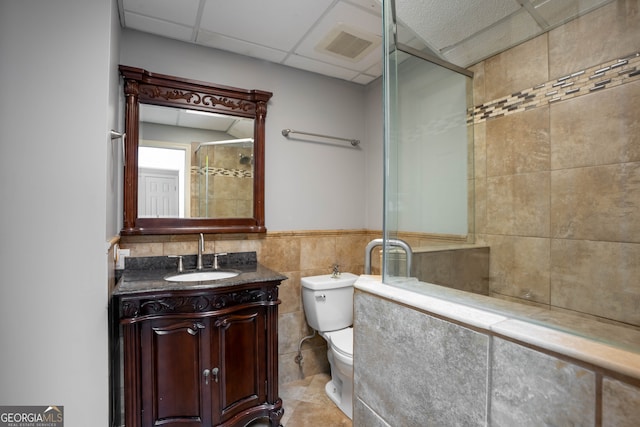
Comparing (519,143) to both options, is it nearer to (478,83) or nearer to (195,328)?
(478,83)

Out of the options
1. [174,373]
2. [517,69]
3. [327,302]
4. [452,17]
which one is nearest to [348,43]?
[452,17]

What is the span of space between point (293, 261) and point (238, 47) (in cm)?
155

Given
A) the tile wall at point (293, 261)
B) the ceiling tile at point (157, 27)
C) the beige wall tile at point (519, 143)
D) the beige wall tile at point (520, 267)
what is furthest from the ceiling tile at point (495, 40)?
the ceiling tile at point (157, 27)

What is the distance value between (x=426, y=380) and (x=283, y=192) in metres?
1.85

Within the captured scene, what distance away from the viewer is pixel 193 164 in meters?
2.00

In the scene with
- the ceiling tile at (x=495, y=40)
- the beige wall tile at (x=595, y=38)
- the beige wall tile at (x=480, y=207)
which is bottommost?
the beige wall tile at (x=480, y=207)

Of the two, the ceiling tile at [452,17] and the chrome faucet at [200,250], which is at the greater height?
the ceiling tile at [452,17]

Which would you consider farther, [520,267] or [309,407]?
[309,407]

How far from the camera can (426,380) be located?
0.55m

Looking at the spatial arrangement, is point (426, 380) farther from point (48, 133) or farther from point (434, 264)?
point (48, 133)

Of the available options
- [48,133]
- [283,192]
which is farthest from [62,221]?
[283,192]

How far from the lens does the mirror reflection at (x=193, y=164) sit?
73.9 inches

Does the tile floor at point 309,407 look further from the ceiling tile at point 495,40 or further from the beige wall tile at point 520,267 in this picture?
the ceiling tile at point 495,40

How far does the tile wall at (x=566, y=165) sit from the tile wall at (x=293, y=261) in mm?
1032
